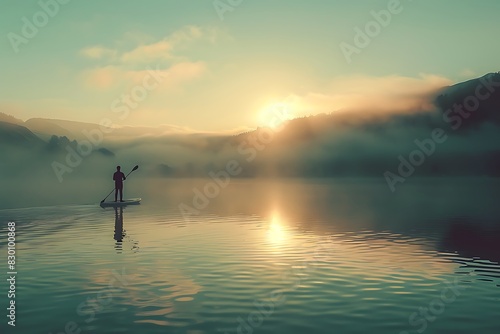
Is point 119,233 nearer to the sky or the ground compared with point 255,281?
nearer to the sky

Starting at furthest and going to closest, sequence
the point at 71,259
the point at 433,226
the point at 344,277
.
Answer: the point at 433,226 → the point at 71,259 → the point at 344,277

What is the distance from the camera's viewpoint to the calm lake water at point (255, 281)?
1602cm

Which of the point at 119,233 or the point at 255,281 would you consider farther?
the point at 119,233

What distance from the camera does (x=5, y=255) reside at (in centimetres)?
2820

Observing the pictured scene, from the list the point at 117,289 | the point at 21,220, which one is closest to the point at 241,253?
the point at 117,289

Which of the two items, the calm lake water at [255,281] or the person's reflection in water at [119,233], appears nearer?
the calm lake water at [255,281]

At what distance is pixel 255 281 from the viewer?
2178 centimetres

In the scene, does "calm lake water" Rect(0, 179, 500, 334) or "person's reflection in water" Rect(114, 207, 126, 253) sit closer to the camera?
"calm lake water" Rect(0, 179, 500, 334)

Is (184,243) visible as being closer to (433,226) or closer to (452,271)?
(452,271)

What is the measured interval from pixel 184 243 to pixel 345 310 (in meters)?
18.1

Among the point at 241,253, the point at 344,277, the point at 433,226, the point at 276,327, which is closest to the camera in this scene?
the point at 276,327

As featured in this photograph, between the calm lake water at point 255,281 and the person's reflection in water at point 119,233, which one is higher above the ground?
the person's reflection in water at point 119,233

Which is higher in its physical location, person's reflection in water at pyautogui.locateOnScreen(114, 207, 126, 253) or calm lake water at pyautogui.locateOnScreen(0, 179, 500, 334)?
person's reflection in water at pyautogui.locateOnScreen(114, 207, 126, 253)

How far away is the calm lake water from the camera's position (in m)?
16.0
